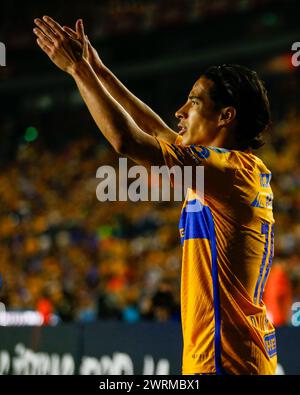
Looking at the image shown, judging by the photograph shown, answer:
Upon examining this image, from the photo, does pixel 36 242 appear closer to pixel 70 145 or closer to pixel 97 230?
pixel 97 230

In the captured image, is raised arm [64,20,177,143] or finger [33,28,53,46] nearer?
finger [33,28,53,46]

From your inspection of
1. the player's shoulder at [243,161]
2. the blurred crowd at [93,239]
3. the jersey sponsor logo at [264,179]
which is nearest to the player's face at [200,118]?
the player's shoulder at [243,161]

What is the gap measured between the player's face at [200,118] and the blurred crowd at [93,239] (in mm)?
7229

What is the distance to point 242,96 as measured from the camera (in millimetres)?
2971

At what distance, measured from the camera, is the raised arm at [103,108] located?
2.61 meters

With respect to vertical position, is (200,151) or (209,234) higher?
(200,151)

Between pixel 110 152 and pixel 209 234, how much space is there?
1899 centimetres

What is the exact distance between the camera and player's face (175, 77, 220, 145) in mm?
2967

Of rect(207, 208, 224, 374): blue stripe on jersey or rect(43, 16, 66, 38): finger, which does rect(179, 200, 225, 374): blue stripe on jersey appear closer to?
rect(207, 208, 224, 374): blue stripe on jersey

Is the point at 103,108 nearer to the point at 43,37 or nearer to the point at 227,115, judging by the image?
the point at 43,37

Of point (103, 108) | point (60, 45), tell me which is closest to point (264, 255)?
point (103, 108)

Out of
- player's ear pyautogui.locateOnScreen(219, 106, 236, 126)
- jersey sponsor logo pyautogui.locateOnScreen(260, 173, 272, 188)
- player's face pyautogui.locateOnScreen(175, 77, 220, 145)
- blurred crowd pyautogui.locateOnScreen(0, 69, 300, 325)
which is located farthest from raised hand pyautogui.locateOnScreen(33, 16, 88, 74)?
blurred crowd pyautogui.locateOnScreen(0, 69, 300, 325)

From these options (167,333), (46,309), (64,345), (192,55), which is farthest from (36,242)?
(167,333)
